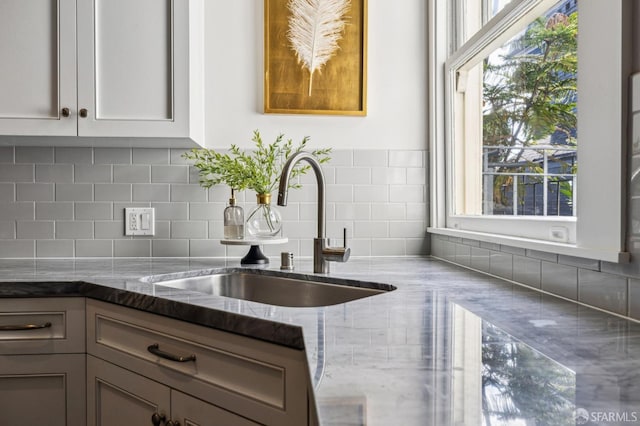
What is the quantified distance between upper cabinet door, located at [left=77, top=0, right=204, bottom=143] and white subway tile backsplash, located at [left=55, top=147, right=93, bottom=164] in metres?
0.32

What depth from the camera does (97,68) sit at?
1639 mm

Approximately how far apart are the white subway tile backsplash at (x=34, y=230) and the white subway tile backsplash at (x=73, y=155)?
0.26 meters

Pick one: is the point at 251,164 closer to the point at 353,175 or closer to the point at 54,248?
the point at 353,175

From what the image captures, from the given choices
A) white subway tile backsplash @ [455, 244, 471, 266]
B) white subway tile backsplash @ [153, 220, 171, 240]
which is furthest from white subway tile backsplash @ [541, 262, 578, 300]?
white subway tile backsplash @ [153, 220, 171, 240]

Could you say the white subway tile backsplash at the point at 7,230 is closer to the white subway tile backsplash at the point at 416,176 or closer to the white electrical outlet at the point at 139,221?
the white electrical outlet at the point at 139,221

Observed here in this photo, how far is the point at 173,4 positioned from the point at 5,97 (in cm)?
65

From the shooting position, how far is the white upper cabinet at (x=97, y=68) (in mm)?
1626

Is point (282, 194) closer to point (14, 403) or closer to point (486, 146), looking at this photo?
point (486, 146)

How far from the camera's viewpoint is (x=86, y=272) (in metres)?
1.52

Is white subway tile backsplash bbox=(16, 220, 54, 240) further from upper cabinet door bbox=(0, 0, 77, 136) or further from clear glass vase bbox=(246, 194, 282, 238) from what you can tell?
clear glass vase bbox=(246, 194, 282, 238)

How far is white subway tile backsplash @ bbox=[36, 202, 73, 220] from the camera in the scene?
194cm

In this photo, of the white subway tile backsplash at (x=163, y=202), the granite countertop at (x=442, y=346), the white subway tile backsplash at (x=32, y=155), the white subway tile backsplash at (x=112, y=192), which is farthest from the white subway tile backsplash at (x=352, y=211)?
the white subway tile backsplash at (x=32, y=155)

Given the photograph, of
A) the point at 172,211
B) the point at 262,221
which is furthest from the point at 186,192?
the point at 262,221

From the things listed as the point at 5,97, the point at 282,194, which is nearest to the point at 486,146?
the point at 282,194
